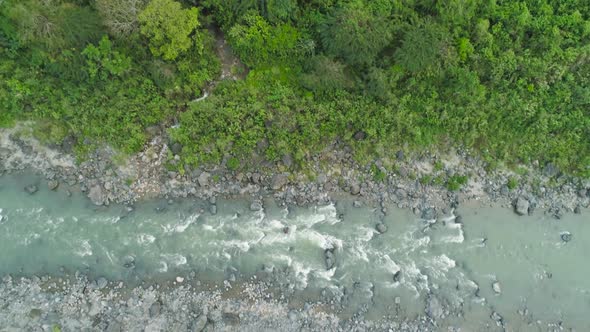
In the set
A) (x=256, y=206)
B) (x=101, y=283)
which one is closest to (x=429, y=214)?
(x=256, y=206)

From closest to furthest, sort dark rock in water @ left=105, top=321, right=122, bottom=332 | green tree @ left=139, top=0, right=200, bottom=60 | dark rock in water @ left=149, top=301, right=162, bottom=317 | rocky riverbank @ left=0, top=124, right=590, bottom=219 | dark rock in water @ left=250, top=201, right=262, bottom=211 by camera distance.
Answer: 1. green tree @ left=139, top=0, right=200, bottom=60
2. dark rock in water @ left=105, top=321, right=122, bottom=332
3. dark rock in water @ left=149, top=301, right=162, bottom=317
4. rocky riverbank @ left=0, top=124, right=590, bottom=219
5. dark rock in water @ left=250, top=201, right=262, bottom=211

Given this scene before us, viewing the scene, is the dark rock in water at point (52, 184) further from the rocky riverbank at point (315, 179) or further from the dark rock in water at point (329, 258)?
the dark rock in water at point (329, 258)

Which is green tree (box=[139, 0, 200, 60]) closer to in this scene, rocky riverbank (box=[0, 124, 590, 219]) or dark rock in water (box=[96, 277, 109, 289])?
rocky riverbank (box=[0, 124, 590, 219])

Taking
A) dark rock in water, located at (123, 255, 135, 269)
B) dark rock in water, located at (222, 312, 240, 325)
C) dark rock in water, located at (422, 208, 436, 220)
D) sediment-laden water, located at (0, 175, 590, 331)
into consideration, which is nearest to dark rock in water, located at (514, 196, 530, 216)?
sediment-laden water, located at (0, 175, 590, 331)

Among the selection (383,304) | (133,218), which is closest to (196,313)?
(133,218)

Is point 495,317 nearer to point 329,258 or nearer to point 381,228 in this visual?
point 381,228

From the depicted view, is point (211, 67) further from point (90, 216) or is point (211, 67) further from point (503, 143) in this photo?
point (503, 143)
